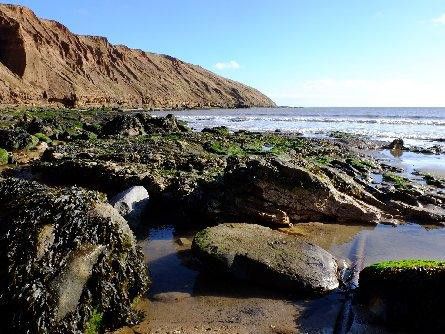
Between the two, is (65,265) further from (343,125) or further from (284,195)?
(343,125)

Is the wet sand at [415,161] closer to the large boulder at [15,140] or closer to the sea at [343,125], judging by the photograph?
the sea at [343,125]

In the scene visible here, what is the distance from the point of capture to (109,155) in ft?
48.5

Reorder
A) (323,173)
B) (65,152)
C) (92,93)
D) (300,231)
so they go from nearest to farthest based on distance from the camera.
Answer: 1. (300,231)
2. (323,173)
3. (65,152)
4. (92,93)

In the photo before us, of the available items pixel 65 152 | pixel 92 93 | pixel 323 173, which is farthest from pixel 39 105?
pixel 323 173

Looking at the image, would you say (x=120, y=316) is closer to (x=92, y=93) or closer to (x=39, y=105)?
(x=39, y=105)

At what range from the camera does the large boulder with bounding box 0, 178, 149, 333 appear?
504 centimetres

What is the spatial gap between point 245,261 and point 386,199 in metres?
6.62

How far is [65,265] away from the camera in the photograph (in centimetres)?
536

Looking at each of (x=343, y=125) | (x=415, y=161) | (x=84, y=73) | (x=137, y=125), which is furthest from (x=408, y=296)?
(x=84, y=73)

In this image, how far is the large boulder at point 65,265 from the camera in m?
5.04

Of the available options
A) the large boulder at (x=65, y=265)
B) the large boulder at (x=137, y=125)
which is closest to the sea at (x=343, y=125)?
the large boulder at (x=137, y=125)

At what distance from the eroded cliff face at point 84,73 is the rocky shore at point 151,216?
55.9 m

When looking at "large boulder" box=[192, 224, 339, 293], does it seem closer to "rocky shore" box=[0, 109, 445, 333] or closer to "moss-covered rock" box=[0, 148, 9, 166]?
"rocky shore" box=[0, 109, 445, 333]

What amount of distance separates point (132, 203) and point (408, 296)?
19.6ft
